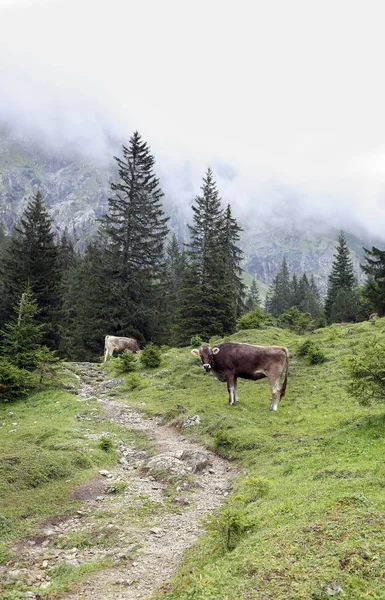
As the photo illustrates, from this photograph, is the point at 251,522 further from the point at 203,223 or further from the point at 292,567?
the point at 203,223

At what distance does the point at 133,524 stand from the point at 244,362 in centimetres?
940

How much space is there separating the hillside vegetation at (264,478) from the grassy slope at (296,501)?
20mm

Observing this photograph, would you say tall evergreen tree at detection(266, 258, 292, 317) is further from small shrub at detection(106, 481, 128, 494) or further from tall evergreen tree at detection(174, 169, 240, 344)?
small shrub at detection(106, 481, 128, 494)

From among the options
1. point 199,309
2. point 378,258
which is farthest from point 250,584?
point 378,258

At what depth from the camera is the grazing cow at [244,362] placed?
15.4 m

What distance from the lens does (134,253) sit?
38188 mm

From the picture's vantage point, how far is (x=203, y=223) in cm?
3962

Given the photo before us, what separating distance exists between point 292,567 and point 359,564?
2.40ft

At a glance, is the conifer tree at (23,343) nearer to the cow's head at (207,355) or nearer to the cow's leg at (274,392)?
the cow's head at (207,355)

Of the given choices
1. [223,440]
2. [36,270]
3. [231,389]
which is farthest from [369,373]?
[36,270]

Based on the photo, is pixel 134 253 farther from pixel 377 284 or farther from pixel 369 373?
pixel 369 373

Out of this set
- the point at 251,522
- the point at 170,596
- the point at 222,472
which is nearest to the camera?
the point at 170,596

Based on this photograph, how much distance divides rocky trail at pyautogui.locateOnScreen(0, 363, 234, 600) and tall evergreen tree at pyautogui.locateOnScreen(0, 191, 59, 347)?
26624mm

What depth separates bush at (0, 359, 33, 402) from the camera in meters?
17.9
